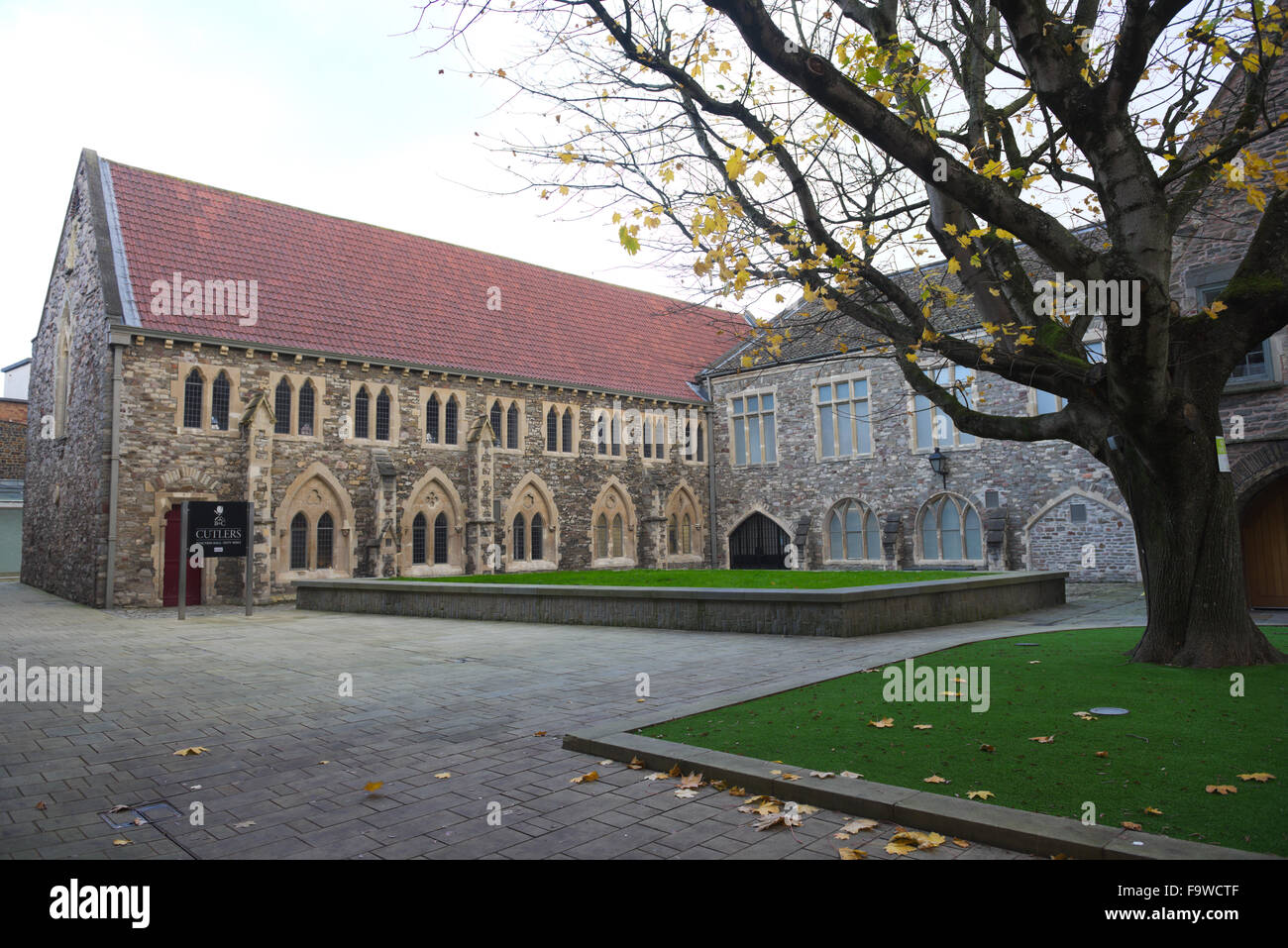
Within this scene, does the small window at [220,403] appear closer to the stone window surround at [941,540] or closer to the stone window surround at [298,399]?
the stone window surround at [298,399]

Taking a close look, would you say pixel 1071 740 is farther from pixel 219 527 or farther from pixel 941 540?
pixel 941 540

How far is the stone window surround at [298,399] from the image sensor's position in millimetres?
22422

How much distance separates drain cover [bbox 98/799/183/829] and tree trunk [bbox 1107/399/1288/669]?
8.71 metres

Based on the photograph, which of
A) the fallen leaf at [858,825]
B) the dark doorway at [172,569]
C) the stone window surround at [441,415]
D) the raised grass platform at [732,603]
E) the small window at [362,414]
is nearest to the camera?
the fallen leaf at [858,825]

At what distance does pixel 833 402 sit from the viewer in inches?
1116

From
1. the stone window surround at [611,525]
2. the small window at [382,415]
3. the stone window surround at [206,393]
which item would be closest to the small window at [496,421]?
the small window at [382,415]

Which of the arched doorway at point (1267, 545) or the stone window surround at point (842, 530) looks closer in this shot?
the arched doorway at point (1267, 545)

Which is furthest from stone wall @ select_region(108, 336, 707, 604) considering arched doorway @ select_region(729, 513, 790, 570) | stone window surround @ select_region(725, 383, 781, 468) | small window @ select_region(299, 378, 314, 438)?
stone window surround @ select_region(725, 383, 781, 468)

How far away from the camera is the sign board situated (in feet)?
56.7

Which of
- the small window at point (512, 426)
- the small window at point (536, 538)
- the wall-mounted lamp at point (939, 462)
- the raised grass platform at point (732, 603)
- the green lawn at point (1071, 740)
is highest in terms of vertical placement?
the small window at point (512, 426)

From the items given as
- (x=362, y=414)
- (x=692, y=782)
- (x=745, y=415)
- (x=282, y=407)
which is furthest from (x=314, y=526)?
(x=692, y=782)

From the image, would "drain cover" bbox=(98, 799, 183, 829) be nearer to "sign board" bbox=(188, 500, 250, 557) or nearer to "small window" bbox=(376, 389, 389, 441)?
"sign board" bbox=(188, 500, 250, 557)

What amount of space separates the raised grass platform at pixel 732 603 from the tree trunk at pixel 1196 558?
12.6 feet

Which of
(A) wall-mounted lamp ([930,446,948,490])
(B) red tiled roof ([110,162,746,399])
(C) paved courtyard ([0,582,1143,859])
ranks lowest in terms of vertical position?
(C) paved courtyard ([0,582,1143,859])
